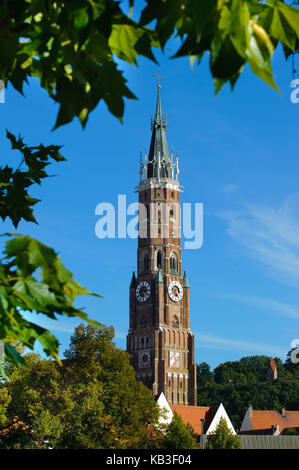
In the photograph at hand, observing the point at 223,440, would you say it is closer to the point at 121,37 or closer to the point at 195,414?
the point at 195,414

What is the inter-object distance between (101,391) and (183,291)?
6233cm

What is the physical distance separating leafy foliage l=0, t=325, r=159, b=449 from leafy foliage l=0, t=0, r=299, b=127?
33.0 m

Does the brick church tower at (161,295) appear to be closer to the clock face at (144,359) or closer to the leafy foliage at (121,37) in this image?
the clock face at (144,359)

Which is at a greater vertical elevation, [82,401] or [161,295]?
Result: [161,295]

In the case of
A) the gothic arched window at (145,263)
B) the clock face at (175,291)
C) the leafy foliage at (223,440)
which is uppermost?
the gothic arched window at (145,263)

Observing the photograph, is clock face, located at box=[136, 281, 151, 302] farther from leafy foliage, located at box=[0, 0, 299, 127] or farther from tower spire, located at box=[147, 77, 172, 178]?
leafy foliage, located at box=[0, 0, 299, 127]

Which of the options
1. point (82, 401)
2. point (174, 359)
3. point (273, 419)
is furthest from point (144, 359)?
point (82, 401)

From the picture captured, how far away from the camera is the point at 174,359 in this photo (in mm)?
94438

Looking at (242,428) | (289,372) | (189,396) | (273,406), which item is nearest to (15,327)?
(189,396)

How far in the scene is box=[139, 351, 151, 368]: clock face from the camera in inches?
3701

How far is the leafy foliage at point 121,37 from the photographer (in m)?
2.82

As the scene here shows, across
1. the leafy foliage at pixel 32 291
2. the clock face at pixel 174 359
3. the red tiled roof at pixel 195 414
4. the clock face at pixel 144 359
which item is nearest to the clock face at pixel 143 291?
the clock face at pixel 144 359

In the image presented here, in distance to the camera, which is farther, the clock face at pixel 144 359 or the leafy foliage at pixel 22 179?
the clock face at pixel 144 359

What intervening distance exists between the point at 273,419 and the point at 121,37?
353 feet
